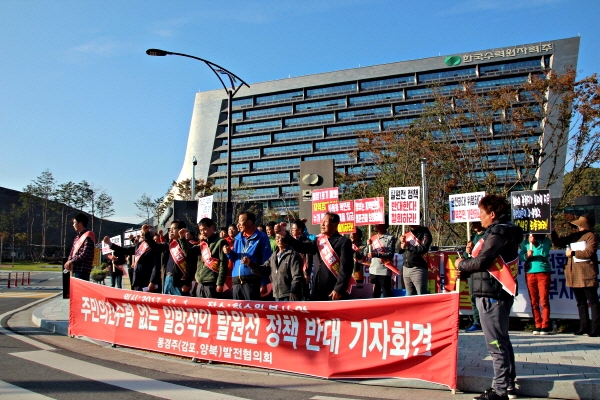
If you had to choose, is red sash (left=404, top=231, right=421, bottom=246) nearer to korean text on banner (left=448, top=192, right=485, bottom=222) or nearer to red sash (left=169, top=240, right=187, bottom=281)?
korean text on banner (left=448, top=192, right=485, bottom=222)

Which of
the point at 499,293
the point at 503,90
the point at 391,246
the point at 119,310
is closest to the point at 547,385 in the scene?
the point at 499,293

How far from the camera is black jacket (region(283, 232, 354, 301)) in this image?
6664mm

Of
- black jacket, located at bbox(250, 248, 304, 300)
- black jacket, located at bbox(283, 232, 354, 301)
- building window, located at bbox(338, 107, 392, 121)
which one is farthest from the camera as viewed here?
building window, located at bbox(338, 107, 392, 121)

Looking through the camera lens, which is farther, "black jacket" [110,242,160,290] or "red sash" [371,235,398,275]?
"black jacket" [110,242,160,290]

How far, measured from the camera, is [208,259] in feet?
26.5

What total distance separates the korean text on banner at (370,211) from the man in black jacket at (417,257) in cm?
251

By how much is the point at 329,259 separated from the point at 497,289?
7.44 ft

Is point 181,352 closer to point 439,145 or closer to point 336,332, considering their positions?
point 336,332

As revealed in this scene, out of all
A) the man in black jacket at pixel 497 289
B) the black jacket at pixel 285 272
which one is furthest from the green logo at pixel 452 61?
the man in black jacket at pixel 497 289

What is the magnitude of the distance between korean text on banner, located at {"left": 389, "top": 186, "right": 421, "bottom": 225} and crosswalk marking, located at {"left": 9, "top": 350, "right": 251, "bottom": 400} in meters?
6.50

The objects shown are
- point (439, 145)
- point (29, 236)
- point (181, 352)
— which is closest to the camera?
point (181, 352)

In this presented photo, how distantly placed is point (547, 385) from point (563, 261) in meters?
4.78

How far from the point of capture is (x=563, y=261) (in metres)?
9.74

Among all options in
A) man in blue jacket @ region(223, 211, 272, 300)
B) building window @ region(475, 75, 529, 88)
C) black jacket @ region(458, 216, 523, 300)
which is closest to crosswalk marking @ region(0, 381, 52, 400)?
man in blue jacket @ region(223, 211, 272, 300)
